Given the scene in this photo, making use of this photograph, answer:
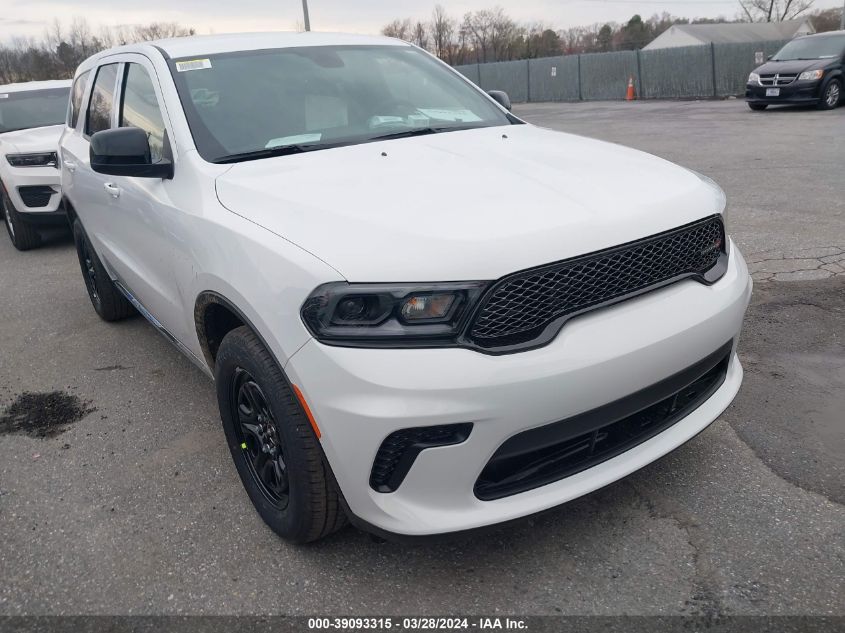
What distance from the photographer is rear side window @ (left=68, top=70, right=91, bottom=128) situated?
16.3 ft

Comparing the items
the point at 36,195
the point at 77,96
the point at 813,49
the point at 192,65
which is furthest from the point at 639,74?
the point at 192,65

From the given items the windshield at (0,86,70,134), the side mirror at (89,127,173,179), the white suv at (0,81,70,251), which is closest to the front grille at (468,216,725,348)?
the side mirror at (89,127,173,179)

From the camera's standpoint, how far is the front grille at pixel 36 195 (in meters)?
7.59

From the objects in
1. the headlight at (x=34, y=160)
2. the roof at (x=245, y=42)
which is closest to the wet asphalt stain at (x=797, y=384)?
the roof at (x=245, y=42)

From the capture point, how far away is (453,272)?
6.72 ft

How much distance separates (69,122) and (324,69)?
9.17ft

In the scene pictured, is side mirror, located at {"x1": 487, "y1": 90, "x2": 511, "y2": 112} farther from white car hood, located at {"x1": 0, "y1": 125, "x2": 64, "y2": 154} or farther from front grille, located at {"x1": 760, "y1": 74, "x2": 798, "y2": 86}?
A: front grille, located at {"x1": 760, "y1": 74, "x2": 798, "y2": 86}

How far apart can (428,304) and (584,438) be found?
673 mm

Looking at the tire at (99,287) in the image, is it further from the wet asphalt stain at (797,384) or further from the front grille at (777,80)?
the front grille at (777,80)

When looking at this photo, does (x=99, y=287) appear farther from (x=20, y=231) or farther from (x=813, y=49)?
(x=813, y=49)

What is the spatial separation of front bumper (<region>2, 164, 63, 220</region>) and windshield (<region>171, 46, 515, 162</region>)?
5.01 metres

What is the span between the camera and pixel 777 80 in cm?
1652

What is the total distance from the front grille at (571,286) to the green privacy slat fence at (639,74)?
2294 centimetres

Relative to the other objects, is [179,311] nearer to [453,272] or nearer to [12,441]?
[12,441]
